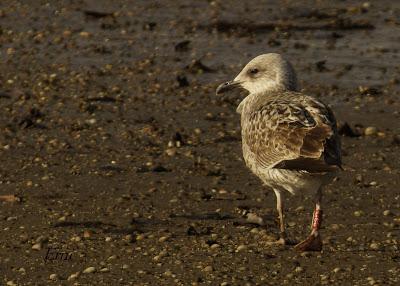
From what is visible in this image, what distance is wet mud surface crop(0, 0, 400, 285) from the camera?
929 cm

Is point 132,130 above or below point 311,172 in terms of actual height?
below

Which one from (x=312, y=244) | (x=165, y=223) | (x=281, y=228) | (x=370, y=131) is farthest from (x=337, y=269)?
(x=370, y=131)

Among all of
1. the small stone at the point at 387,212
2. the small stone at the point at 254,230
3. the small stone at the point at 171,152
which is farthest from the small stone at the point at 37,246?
the small stone at the point at 387,212

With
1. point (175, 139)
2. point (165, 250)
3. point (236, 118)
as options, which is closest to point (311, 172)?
point (165, 250)

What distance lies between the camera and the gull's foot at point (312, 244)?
366 inches

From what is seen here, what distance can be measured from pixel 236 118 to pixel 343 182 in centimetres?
260

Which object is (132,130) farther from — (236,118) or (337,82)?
(337,82)

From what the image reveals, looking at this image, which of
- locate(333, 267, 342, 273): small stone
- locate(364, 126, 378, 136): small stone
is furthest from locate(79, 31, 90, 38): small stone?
locate(333, 267, 342, 273): small stone

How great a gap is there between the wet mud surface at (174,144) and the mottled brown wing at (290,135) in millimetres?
779

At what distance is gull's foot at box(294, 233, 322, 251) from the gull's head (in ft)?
5.49

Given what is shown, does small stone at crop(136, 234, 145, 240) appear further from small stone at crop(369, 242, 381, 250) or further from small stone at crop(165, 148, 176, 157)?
small stone at crop(165, 148, 176, 157)

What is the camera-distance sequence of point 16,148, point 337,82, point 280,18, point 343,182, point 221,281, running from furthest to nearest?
point 280,18 < point 337,82 < point 16,148 < point 343,182 < point 221,281

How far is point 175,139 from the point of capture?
12727 mm

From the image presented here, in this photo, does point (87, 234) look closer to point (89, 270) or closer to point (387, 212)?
point (89, 270)
